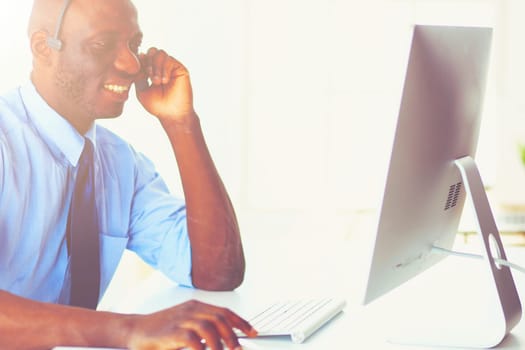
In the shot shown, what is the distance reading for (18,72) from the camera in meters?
1.66

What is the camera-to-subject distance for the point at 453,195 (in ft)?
4.93

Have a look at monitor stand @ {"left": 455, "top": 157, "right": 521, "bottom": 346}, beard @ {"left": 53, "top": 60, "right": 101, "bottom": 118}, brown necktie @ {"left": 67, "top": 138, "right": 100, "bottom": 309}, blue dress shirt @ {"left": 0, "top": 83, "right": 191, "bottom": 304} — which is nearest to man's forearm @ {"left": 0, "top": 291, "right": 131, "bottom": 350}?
blue dress shirt @ {"left": 0, "top": 83, "right": 191, "bottom": 304}

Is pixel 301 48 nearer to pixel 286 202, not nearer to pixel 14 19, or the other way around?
pixel 286 202

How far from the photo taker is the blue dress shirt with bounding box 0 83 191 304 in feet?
5.24

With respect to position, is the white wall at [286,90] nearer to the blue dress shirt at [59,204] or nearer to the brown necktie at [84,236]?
the blue dress shirt at [59,204]

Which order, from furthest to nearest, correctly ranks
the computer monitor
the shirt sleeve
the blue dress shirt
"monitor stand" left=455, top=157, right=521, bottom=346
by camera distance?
the shirt sleeve < the blue dress shirt < "monitor stand" left=455, top=157, right=521, bottom=346 < the computer monitor

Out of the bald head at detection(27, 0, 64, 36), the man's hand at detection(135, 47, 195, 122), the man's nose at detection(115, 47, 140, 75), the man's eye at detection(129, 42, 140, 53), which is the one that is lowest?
the man's hand at detection(135, 47, 195, 122)

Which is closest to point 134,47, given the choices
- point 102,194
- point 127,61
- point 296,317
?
point 127,61

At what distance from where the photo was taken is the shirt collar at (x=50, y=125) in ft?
5.41

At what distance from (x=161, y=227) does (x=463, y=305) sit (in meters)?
0.77

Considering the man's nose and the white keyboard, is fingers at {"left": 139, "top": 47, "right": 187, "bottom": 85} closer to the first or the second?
the man's nose

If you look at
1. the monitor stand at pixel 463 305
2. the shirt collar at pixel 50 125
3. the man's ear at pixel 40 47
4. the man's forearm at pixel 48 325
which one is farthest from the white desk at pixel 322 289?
the man's ear at pixel 40 47

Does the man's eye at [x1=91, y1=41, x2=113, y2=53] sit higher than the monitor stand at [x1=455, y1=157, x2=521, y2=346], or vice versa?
the man's eye at [x1=91, y1=41, x2=113, y2=53]

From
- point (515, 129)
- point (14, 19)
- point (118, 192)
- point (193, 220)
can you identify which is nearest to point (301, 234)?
point (193, 220)
